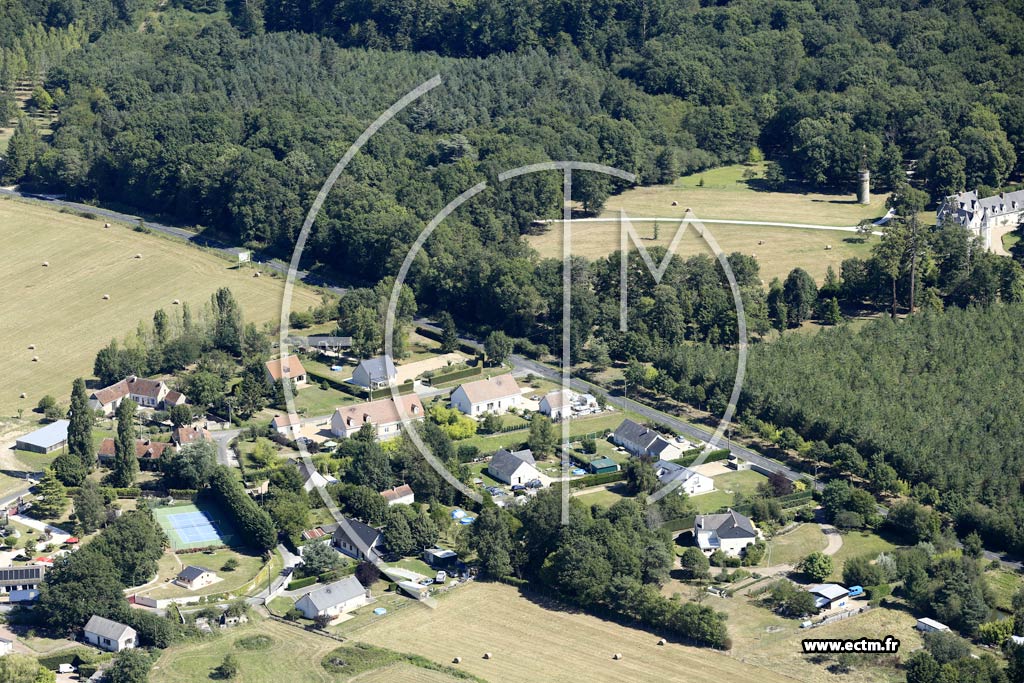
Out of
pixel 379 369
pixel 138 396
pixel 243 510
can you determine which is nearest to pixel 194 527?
A: pixel 243 510

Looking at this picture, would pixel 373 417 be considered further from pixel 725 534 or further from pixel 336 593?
pixel 725 534

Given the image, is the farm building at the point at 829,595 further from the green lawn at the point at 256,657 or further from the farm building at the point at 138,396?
the farm building at the point at 138,396

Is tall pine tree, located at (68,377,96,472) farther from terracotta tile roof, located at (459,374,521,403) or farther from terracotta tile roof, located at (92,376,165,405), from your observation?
terracotta tile roof, located at (459,374,521,403)

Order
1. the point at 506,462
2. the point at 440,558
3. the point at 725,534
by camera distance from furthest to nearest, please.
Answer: the point at 506,462
the point at 725,534
the point at 440,558

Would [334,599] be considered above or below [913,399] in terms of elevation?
below

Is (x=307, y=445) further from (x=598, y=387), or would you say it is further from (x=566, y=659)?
(x=566, y=659)

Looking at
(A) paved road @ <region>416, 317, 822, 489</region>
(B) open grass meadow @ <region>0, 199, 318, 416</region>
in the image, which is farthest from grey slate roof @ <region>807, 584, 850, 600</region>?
(B) open grass meadow @ <region>0, 199, 318, 416</region>
